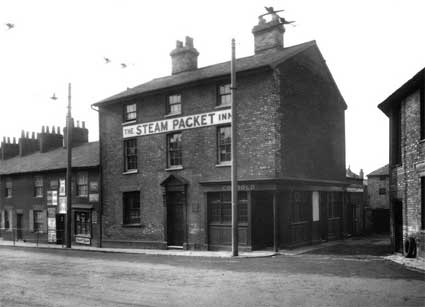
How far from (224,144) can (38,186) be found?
16.1 metres

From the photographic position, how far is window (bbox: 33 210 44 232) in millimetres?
30913

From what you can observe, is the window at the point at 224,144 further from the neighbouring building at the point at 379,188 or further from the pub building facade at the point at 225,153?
the neighbouring building at the point at 379,188

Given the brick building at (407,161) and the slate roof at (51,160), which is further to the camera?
the slate roof at (51,160)

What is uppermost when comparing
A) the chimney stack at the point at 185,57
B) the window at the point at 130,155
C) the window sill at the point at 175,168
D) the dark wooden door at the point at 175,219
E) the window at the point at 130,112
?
the chimney stack at the point at 185,57

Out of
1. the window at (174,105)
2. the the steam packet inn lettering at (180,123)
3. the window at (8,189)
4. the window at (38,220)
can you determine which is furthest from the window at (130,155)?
the window at (8,189)

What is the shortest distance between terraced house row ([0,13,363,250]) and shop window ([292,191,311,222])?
0.15ft

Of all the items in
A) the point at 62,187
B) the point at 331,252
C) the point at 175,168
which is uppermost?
the point at 175,168

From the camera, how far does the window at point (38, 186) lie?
31.1m

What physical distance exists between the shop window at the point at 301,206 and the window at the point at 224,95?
513 cm

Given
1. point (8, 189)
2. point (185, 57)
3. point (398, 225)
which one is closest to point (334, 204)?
point (398, 225)

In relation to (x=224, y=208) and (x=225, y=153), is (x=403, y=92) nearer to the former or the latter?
(x=225, y=153)

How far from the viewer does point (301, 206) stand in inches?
848

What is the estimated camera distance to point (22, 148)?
37188 millimetres

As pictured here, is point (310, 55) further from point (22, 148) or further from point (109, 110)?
point (22, 148)
